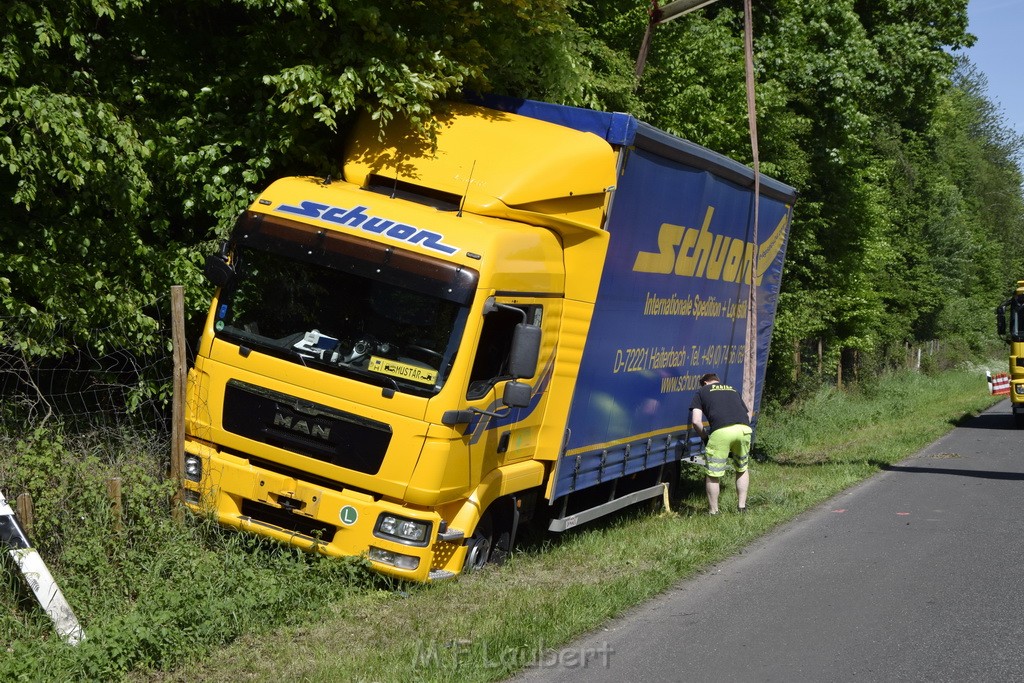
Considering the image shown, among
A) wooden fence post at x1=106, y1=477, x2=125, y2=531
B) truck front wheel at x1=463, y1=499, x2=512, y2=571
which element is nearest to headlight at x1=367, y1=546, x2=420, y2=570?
truck front wheel at x1=463, y1=499, x2=512, y2=571

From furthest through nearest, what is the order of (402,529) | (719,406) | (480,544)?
(719,406)
(480,544)
(402,529)

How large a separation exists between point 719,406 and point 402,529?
17.4 ft

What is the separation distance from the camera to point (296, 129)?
370 inches

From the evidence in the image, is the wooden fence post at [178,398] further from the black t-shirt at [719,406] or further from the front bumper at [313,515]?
the black t-shirt at [719,406]

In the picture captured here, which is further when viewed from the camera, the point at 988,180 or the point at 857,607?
the point at 988,180

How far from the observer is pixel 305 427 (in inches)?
308

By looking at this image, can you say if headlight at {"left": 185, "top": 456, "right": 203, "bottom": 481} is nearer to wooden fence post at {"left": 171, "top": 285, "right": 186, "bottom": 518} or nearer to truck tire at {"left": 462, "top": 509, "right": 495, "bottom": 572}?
Answer: wooden fence post at {"left": 171, "top": 285, "right": 186, "bottom": 518}

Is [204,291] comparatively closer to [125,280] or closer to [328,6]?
[125,280]

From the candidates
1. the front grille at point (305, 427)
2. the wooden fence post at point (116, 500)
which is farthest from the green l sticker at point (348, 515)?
the wooden fence post at point (116, 500)

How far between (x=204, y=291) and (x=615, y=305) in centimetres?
344

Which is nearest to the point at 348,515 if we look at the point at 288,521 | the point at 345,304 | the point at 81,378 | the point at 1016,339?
the point at 288,521

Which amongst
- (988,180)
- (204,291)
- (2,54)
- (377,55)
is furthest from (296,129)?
(988,180)

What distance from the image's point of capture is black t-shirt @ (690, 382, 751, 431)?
12039mm

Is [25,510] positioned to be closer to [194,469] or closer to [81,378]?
[194,469]
